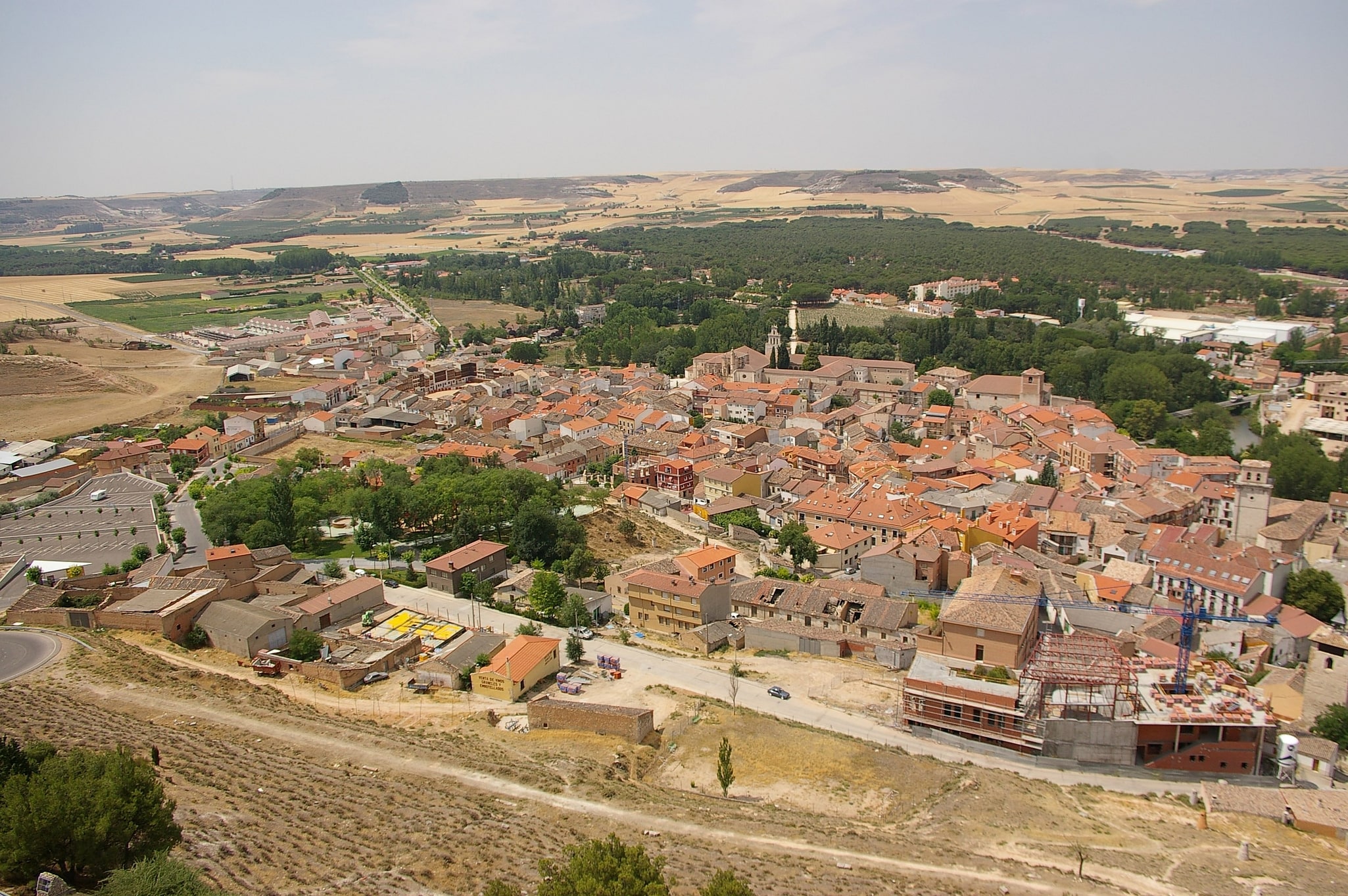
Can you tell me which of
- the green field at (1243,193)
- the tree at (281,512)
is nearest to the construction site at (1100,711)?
the tree at (281,512)

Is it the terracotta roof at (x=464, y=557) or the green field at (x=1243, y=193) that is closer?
the terracotta roof at (x=464, y=557)

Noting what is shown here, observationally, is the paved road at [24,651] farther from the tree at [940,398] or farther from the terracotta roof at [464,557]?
the tree at [940,398]

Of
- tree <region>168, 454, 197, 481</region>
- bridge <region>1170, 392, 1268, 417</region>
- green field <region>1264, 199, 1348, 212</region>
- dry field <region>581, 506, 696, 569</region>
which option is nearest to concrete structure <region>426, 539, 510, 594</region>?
dry field <region>581, 506, 696, 569</region>

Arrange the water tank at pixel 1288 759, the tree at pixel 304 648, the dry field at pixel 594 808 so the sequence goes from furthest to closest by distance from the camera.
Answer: the tree at pixel 304 648
the water tank at pixel 1288 759
the dry field at pixel 594 808

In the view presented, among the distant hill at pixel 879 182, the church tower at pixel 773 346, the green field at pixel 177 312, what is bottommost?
the church tower at pixel 773 346

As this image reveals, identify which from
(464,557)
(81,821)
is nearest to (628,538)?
(464,557)
